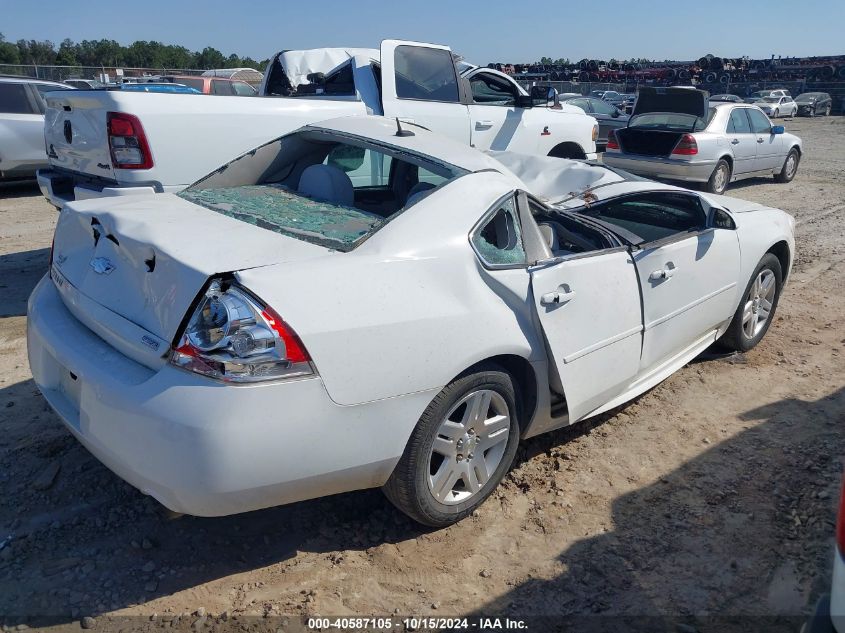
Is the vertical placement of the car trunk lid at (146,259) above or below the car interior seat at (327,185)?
below

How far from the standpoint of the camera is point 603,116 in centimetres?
1667

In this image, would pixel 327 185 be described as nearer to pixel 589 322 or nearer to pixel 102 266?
pixel 102 266

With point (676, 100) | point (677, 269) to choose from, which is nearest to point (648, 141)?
point (676, 100)

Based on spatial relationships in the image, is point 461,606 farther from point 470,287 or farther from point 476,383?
point 470,287

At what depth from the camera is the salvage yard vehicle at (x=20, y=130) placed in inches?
400

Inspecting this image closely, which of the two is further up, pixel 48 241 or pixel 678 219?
pixel 678 219

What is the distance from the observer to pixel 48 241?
774 centimetres

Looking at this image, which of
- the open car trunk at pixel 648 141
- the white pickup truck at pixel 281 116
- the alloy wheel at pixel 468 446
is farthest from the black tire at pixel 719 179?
the alloy wheel at pixel 468 446

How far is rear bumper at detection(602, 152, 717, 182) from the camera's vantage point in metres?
11.2

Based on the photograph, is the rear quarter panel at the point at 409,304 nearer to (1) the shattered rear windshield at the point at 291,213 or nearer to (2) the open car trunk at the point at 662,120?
(1) the shattered rear windshield at the point at 291,213

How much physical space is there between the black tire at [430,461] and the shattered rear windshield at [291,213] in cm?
70

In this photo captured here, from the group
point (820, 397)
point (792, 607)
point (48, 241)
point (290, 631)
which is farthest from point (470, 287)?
point (48, 241)

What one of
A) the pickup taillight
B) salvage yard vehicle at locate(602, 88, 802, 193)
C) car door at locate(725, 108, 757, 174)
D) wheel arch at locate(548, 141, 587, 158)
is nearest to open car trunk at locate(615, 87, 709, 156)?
salvage yard vehicle at locate(602, 88, 802, 193)

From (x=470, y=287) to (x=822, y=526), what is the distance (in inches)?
74.6
